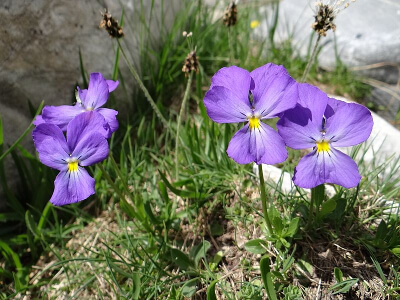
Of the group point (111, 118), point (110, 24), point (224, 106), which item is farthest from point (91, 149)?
point (110, 24)

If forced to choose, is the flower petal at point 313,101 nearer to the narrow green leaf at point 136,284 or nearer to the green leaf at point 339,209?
the green leaf at point 339,209

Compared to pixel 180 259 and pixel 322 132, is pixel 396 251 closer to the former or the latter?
pixel 322 132

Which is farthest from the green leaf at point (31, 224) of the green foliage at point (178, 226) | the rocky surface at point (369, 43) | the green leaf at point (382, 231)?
the rocky surface at point (369, 43)

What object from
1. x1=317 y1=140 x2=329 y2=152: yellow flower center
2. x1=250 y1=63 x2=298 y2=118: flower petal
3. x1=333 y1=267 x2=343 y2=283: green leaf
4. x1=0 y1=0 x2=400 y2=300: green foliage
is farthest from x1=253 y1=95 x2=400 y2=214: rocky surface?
x1=250 y1=63 x2=298 y2=118: flower petal

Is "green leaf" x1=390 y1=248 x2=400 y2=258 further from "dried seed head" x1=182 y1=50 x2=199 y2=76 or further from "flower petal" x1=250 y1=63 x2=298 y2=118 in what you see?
"dried seed head" x1=182 y1=50 x2=199 y2=76

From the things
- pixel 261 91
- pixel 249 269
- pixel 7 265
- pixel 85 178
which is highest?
pixel 261 91

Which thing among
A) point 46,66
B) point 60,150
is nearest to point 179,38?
point 46,66

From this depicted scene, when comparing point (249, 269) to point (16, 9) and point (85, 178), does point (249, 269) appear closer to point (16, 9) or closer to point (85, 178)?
point (85, 178)

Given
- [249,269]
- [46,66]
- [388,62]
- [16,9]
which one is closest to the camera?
[249,269]
